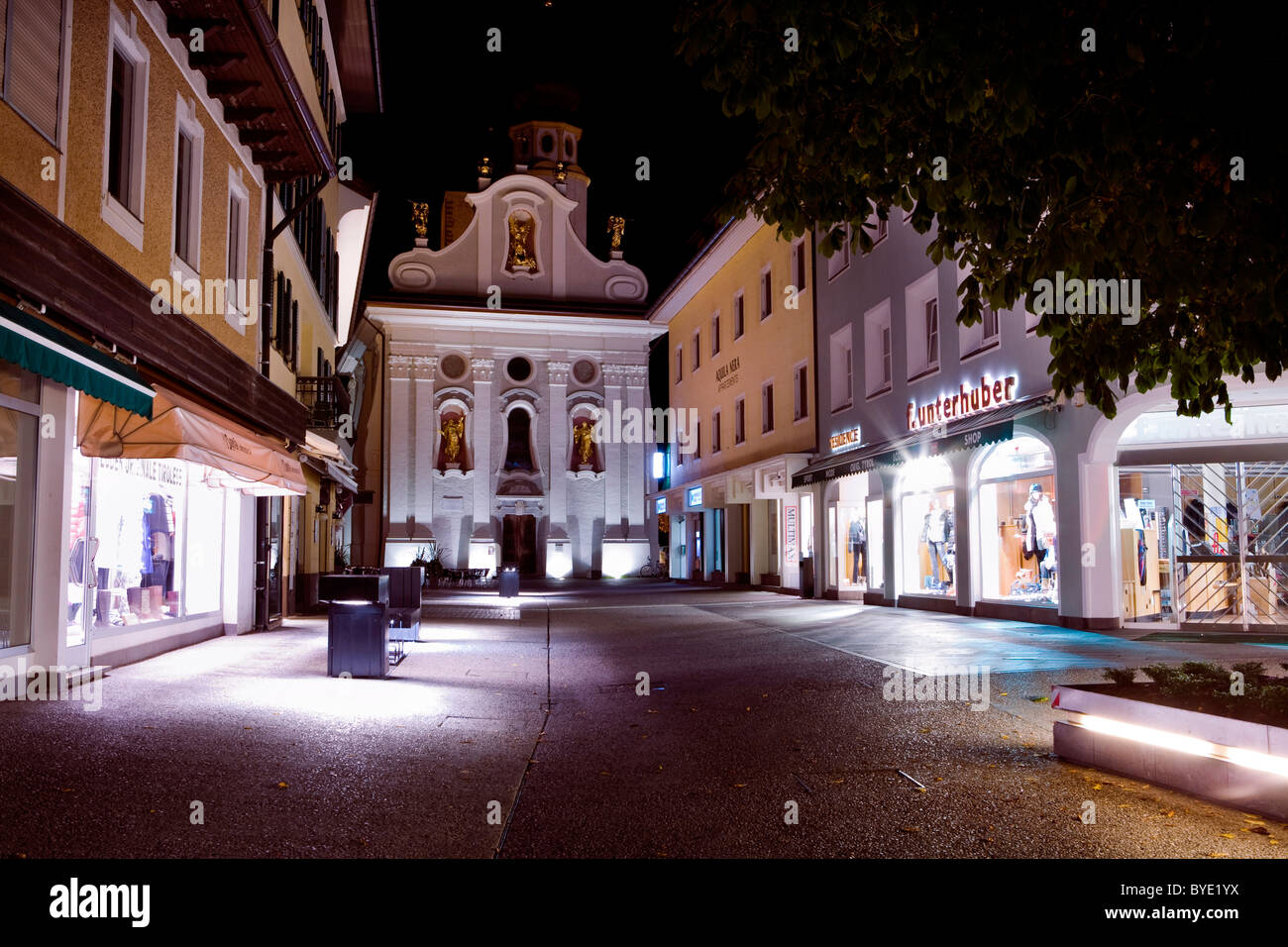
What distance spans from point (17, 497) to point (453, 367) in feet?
124

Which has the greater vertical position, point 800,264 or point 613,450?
point 800,264

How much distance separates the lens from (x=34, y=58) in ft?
26.5

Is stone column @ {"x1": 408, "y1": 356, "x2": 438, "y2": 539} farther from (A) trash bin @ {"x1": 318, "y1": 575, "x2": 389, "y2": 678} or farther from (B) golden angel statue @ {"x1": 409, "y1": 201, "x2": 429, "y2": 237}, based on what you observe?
(A) trash bin @ {"x1": 318, "y1": 575, "x2": 389, "y2": 678}

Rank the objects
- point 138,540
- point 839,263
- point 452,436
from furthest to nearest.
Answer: point 452,436
point 839,263
point 138,540

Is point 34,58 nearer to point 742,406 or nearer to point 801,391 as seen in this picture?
point 801,391

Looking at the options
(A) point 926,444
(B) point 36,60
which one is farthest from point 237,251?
(A) point 926,444

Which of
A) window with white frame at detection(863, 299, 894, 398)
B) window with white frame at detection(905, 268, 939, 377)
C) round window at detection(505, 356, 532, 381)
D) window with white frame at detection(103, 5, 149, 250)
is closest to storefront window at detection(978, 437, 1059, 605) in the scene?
window with white frame at detection(905, 268, 939, 377)

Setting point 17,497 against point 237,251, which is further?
point 237,251

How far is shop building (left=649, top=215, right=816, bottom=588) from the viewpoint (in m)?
26.8

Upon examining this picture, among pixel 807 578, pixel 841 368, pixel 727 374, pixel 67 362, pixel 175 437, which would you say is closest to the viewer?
pixel 67 362

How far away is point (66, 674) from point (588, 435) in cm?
3818

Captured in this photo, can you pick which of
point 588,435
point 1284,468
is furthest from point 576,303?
point 1284,468

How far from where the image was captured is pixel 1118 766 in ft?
19.7
